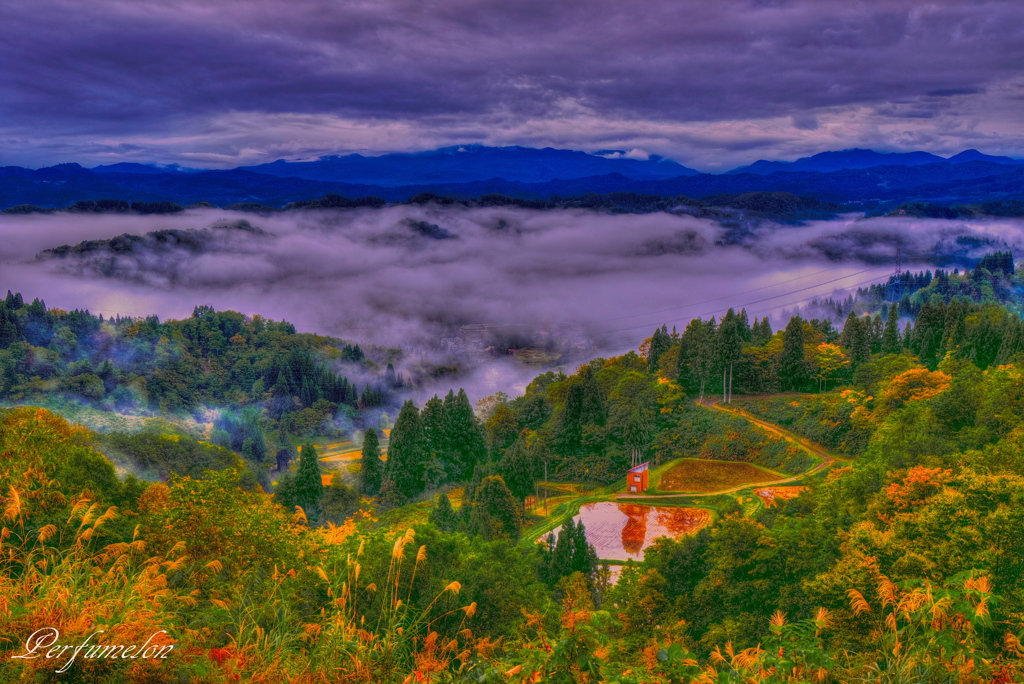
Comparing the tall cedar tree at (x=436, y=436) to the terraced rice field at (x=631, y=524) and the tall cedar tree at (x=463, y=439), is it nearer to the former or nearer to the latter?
the tall cedar tree at (x=463, y=439)

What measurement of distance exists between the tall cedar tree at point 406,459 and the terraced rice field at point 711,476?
1842cm

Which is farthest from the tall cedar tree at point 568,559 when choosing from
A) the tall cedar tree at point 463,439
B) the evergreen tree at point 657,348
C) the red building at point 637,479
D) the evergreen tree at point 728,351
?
the evergreen tree at point 657,348

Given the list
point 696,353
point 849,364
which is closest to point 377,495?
point 696,353

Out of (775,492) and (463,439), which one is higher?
(775,492)

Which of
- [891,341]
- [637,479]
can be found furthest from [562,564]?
[891,341]

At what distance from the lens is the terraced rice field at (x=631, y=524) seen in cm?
3238

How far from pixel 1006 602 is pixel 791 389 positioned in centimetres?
4788

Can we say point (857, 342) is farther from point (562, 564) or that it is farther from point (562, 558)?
point (562, 564)

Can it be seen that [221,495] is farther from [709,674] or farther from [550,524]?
[550,524]

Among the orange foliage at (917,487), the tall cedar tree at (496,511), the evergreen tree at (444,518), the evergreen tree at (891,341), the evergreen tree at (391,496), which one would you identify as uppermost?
the orange foliage at (917,487)

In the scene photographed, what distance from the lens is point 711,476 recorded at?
41906 mm

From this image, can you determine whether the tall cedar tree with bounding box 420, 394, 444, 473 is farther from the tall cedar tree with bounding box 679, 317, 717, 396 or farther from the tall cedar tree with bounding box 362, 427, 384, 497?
the tall cedar tree with bounding box 679, 317, 717, 396

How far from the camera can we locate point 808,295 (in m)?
191

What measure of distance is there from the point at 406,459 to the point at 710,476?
855 inches
